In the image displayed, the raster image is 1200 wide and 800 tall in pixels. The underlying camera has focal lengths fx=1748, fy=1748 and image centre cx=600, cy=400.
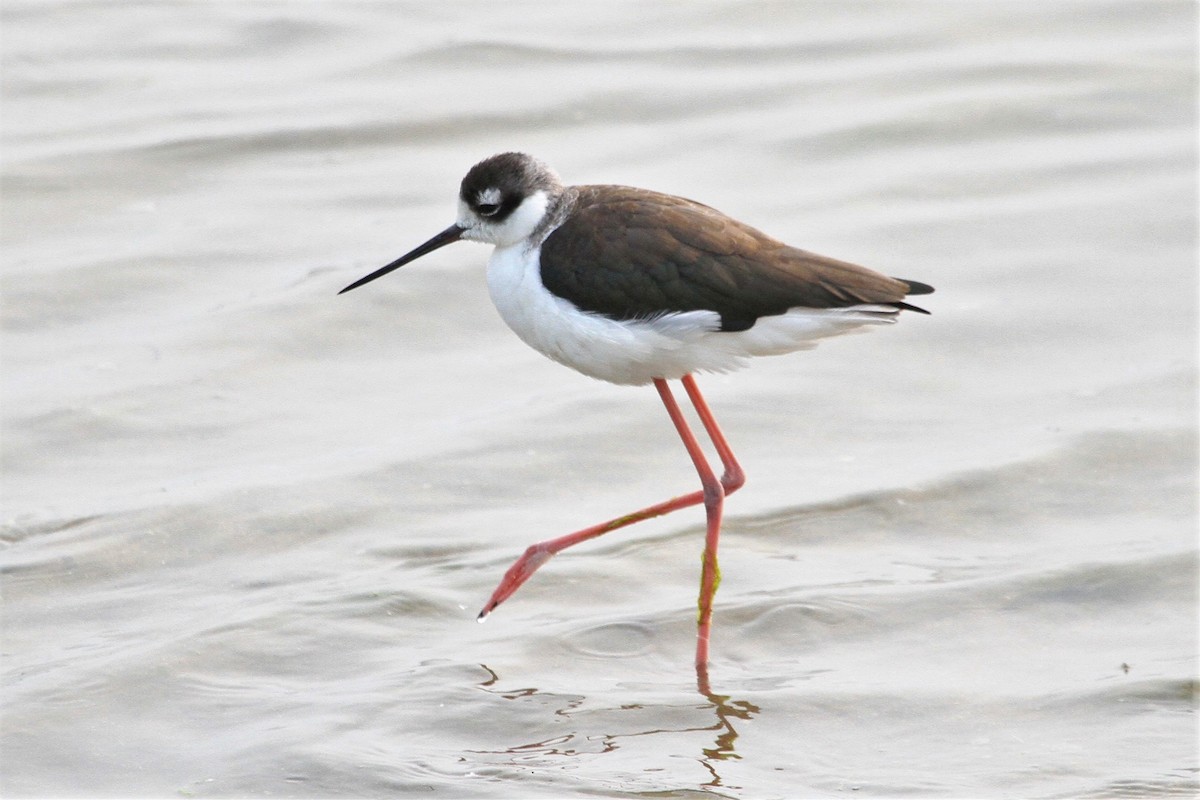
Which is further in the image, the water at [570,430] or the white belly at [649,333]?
the white belly at [649,333]

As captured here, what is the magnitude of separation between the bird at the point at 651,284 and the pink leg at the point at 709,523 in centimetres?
5

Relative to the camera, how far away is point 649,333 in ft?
19.7

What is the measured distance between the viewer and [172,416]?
8.16m

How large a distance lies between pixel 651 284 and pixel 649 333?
6.8 inches

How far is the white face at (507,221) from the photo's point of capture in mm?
6320

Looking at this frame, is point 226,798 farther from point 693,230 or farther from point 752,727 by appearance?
point 693,230

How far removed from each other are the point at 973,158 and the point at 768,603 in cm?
543

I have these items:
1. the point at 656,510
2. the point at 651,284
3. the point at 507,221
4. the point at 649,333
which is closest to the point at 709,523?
the point at 656,510

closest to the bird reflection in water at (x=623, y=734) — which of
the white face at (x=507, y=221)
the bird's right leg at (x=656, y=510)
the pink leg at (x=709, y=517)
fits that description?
the pink leg at (x=709, y=517)

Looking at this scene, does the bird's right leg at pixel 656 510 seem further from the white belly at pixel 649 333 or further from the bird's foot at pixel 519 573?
the white belly at pixel 649 333

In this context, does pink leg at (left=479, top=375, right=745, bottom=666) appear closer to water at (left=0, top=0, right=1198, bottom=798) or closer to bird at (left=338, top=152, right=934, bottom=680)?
bird at (left=338, top=152, right=934, bottom=680)

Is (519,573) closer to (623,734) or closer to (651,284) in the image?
(623,734)

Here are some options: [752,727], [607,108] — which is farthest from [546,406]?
[607,108]

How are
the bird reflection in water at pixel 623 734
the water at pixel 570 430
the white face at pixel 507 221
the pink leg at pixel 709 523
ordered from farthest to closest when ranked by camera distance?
the pink leg at pixel 709 523 < the white face at pixel 507 221 < the water at pixel 570 430 < the bird reflection in water at pixel 623 734
